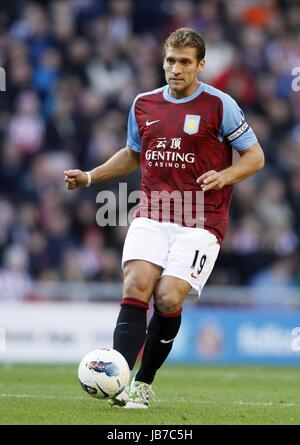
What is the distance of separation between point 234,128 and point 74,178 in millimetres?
1254

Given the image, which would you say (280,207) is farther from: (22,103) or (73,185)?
(73,185)

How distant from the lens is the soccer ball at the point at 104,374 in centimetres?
731

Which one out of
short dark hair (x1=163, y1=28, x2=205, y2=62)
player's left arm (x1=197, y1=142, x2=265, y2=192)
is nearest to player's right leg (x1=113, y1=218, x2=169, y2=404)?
player's left arm (x1=197, y1=142, x2=265, y2=192)

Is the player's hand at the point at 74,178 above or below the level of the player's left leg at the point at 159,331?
above

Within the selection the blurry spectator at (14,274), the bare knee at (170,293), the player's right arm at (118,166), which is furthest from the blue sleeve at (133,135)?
the blurry spectator at (14,274)

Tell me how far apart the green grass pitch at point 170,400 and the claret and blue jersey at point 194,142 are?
52.9 inches

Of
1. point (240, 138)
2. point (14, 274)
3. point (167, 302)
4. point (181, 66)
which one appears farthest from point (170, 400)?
point (14, 274)

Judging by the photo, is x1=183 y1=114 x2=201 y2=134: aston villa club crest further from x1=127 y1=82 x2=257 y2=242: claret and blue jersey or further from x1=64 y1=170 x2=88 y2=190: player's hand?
x1=64 y1=170 x2=88 y2=190: player's hand

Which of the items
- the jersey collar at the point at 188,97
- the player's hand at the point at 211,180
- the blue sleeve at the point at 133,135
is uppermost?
the jersey collar at the point at 188,97

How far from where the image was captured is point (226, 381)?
1192 centimetres

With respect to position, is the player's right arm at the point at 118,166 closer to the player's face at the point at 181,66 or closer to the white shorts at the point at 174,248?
the white shorts at the point at 174,248

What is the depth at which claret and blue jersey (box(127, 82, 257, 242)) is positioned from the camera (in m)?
7.98

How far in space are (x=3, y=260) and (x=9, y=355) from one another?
1542mm

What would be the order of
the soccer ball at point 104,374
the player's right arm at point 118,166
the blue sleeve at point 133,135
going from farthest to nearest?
the player's right arm at point 118,166 < the blue sleeve at point 133,135 < the soccer ball at point 104,374
